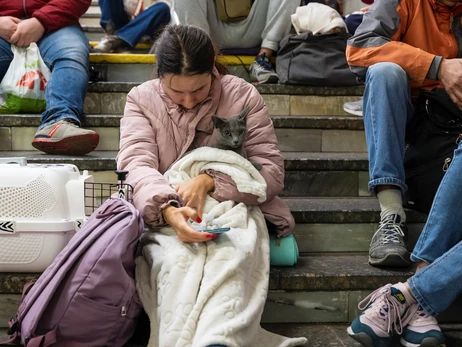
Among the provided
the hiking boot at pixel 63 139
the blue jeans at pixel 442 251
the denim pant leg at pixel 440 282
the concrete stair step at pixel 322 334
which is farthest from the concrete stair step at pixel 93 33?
the denim pant leg at pixel 440 282

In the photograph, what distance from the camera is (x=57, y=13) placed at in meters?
2.77

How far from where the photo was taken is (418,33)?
7.09 ft

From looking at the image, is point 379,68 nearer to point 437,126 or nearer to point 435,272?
point 437,126

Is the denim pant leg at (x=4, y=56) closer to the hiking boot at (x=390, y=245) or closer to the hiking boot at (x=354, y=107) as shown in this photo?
the hiking boot at (x=354, y=107)

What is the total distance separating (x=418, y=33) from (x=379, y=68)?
297 mm

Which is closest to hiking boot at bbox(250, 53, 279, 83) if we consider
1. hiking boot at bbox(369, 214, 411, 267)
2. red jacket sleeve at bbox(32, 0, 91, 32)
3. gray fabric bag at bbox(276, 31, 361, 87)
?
gray fabric bag at bbox(276, 31, 361, 87)

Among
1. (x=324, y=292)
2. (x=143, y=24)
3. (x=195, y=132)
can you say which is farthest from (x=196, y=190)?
(x=143, y=24)

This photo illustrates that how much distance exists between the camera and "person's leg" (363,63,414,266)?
192 cm

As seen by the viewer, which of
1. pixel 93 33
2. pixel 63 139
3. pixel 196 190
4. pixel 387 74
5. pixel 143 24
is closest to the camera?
pixel 196 190

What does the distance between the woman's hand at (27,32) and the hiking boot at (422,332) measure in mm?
2129

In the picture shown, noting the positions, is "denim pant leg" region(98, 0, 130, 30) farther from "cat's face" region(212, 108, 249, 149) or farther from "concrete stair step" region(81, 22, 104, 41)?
"cat's face" region(212, 108, 249, 149)

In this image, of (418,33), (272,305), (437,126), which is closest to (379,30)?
(418,33)

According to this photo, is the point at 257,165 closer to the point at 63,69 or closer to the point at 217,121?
the point at 217,121

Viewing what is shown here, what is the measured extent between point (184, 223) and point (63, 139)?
1.02 meters
